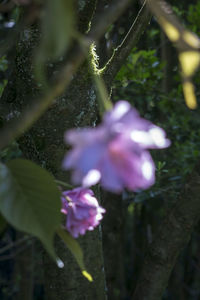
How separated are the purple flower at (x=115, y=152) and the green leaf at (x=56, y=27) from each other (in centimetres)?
7

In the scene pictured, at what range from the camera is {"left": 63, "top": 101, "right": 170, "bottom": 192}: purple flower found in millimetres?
314

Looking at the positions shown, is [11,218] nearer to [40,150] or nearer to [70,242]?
[70,242]

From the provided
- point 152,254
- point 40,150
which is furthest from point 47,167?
point 152,254

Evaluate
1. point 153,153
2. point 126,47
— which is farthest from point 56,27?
point 153,153

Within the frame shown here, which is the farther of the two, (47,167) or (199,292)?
(199,292)

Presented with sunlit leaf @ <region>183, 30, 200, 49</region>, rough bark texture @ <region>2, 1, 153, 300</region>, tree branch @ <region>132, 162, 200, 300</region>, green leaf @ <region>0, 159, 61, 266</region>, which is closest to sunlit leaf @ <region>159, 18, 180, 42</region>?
sunlit leaf @ <region>183, 30, 200, 49</region>

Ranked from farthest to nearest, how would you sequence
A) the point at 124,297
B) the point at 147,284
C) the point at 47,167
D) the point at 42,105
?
the point at 124,297 < the point at 147,284 < the point at 47,167 < the point at 42,105

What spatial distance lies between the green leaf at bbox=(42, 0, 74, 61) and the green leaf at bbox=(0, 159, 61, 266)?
0.62 feet

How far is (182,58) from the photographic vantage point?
331mm

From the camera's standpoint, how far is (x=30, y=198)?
45 cm

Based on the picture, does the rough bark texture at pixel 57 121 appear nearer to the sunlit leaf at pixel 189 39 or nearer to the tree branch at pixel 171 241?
the tree branch at pixel 171 241

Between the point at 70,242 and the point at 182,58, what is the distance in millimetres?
277

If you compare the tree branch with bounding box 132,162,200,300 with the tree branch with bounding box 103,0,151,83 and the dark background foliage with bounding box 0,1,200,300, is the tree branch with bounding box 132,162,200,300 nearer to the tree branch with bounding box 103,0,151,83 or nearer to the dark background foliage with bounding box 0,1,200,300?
the dark background foliage with bounding box 0,1,200,300

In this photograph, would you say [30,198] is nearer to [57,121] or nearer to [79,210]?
[79,210]
